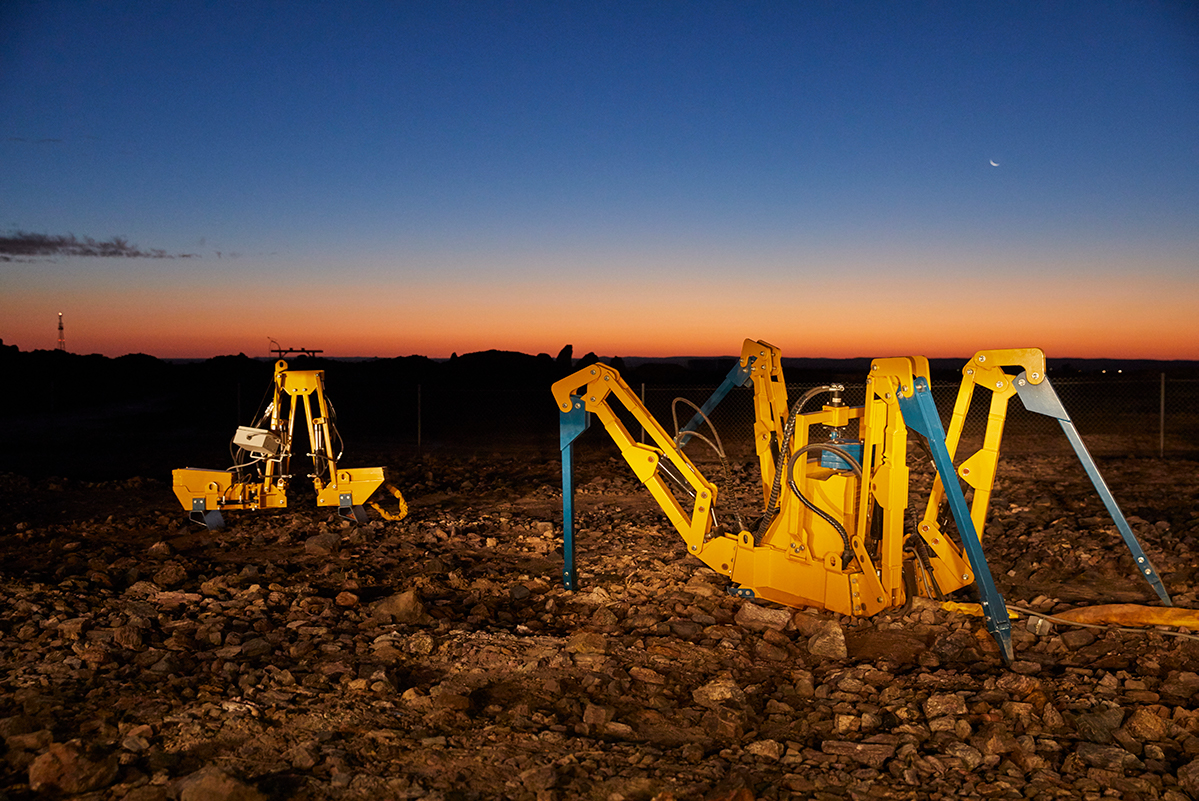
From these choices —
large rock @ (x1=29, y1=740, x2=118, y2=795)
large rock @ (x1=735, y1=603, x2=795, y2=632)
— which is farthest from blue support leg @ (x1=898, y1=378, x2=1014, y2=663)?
large rock @ (x1=29, y1=740, x2=118, y2=795)

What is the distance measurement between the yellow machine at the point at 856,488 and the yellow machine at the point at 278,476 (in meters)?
3.86

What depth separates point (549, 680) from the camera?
16.7ft

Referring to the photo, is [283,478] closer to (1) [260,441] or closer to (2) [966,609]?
(1) [260,441]

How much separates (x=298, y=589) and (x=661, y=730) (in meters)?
3.77

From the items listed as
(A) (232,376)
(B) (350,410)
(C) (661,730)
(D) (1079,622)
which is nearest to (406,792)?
(C) (661,730)

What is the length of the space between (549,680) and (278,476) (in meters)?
5.90

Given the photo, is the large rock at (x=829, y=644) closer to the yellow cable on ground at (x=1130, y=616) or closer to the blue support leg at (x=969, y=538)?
the blue support leg at (x=969, y=538)

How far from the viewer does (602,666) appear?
17.4 feet

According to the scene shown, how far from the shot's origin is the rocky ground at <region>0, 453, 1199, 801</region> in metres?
3.87

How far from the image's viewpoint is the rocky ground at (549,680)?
3.87 metres

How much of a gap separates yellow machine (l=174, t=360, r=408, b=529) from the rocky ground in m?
0.95

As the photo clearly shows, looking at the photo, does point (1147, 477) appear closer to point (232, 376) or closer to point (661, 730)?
point (661, 730)

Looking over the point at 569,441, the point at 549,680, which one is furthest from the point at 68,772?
the point at 569,441

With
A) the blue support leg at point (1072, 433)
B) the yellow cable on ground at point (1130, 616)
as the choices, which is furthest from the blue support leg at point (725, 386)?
the yellow cable on ground at point (1130, 616)
